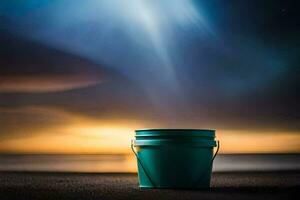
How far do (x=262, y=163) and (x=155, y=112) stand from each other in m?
1.51

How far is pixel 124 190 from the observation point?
487 cm

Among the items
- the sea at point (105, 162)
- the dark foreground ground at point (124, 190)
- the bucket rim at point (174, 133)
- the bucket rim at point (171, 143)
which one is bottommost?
the dark foreground ground at point (124, 190)

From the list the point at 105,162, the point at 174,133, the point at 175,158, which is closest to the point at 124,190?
the point at 175,158

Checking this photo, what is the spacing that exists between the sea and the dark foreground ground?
0.88 metres

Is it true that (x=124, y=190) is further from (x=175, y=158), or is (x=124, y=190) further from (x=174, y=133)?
(x=174, y=133)

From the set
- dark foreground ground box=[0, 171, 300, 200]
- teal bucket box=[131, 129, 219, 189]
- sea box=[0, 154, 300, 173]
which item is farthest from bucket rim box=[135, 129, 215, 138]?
sea box=[0, 154, 300, 173]

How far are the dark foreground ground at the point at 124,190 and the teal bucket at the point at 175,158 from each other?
0.56 ft

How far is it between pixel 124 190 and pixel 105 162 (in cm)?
231

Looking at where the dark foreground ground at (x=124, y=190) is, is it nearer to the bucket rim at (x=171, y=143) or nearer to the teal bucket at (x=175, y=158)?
the teal bucket at (x=175, y=158)

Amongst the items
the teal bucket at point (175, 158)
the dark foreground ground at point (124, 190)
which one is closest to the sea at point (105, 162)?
the dark foreground ground at point (124, 190)

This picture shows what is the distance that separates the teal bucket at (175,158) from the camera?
5086 mm

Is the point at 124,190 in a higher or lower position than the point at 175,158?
lower

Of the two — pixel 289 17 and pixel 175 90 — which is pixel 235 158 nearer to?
pixel 175 90

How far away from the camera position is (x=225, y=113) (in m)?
7.05
